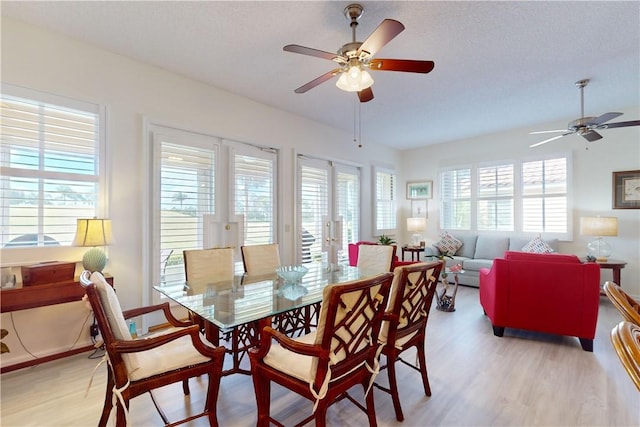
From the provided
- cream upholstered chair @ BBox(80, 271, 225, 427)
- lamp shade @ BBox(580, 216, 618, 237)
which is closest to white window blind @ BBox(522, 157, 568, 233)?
lamp shade @ BBox(580, 216, 618, 237)

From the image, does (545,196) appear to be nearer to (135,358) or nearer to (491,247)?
(491,247)

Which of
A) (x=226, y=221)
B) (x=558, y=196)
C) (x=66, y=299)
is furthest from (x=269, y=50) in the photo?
(x=558, y=196)

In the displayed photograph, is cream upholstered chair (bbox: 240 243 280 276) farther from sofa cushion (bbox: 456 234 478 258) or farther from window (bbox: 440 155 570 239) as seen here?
window (bbox: 440 155 570 239)

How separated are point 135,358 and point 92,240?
1.44 meters

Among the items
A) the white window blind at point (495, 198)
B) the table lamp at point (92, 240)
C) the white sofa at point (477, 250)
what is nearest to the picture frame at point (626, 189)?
the white sofa at point (477, 250)

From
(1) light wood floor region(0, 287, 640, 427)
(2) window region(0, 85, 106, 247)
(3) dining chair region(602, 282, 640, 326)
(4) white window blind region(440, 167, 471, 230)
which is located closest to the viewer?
(3) dining chair region(602, 282, 640, 326)

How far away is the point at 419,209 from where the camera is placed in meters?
6.78

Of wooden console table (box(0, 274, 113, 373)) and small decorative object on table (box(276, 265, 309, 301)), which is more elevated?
small decorative object on table (box(276, 265, 309, 301))

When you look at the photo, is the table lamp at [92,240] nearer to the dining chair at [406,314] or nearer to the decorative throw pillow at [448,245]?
the dining chair at [406,314]

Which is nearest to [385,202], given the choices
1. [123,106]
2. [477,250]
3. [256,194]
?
[477,250]

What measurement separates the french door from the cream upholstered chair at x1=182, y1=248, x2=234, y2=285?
73.7 inches

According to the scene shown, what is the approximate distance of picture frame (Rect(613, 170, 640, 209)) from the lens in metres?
4.50

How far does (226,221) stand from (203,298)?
1.79 m

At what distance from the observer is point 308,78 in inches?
134
